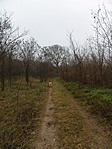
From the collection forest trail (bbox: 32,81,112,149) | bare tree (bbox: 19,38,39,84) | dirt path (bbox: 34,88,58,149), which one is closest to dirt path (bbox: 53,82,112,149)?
forest trail (bbox: 32,81,112,149)

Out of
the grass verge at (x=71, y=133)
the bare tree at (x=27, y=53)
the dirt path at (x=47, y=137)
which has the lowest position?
the dirt path at (x=47, y=137)

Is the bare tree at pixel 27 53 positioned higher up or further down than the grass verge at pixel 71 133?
higher up

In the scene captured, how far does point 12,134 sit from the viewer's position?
9.91 feet

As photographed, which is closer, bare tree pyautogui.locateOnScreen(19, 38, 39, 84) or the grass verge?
the grass verge

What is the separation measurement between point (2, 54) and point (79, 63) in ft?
28.3

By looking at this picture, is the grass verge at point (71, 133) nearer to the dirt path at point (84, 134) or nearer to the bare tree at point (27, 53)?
the dirt path at point (84, 134)

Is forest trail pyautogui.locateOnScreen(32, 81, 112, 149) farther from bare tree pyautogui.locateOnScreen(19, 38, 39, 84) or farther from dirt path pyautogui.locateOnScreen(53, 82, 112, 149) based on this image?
bare tree pyautogui.locateOnScreen(19, 38, 39, 84)

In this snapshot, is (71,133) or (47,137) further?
(71,133)

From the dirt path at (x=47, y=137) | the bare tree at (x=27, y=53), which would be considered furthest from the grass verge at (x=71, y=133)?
the bare tree at (x=27, y=53)

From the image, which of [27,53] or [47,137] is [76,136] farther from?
[27,53]

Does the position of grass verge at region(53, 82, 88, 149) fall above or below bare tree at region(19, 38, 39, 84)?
below

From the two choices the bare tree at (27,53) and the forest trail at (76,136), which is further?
the bare tree at (27,53)

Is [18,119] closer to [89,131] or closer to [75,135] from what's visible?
[75,135]

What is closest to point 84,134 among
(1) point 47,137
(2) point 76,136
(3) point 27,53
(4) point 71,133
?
(2) point 76,136
